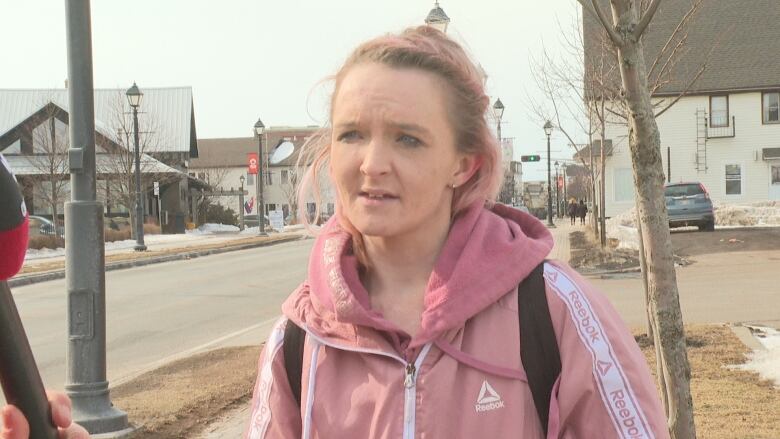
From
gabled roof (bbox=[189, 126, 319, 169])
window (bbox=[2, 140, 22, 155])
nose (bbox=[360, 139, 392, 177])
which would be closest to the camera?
nose (bbox=[360, 139, 392, 177])

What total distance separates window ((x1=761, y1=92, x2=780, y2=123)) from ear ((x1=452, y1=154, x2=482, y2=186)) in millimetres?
41242

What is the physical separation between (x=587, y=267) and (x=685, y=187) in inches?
334

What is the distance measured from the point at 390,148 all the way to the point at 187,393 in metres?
6.63

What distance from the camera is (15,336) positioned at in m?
1.25

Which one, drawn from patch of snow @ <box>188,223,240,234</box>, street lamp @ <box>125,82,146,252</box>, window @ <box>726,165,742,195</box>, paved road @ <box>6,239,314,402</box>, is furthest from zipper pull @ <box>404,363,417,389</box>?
patch of snow @ <box>188,223,240,234</box>

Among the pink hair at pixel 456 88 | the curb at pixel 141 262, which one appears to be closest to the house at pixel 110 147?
the curb at pixel 141 262

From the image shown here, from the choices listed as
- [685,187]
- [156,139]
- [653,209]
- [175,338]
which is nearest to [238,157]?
[156,139]

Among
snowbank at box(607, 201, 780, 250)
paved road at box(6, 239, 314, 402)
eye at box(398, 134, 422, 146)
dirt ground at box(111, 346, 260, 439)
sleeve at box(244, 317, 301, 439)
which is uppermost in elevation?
eye at box(398, 134, 422, 146)

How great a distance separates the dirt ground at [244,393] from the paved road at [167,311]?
2.76 ft

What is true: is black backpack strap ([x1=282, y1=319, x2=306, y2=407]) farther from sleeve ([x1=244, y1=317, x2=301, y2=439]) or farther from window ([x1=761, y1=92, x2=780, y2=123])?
window ([x1=761, y1=92, x2=780, y2=123])

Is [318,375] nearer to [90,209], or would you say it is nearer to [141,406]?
[90,209]

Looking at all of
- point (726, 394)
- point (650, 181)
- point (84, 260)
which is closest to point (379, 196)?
point (650, 181)

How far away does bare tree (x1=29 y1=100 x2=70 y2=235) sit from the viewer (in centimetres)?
4031

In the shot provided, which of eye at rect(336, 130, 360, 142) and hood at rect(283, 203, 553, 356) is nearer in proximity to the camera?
hood at rect(283, 203, 553, 356)
